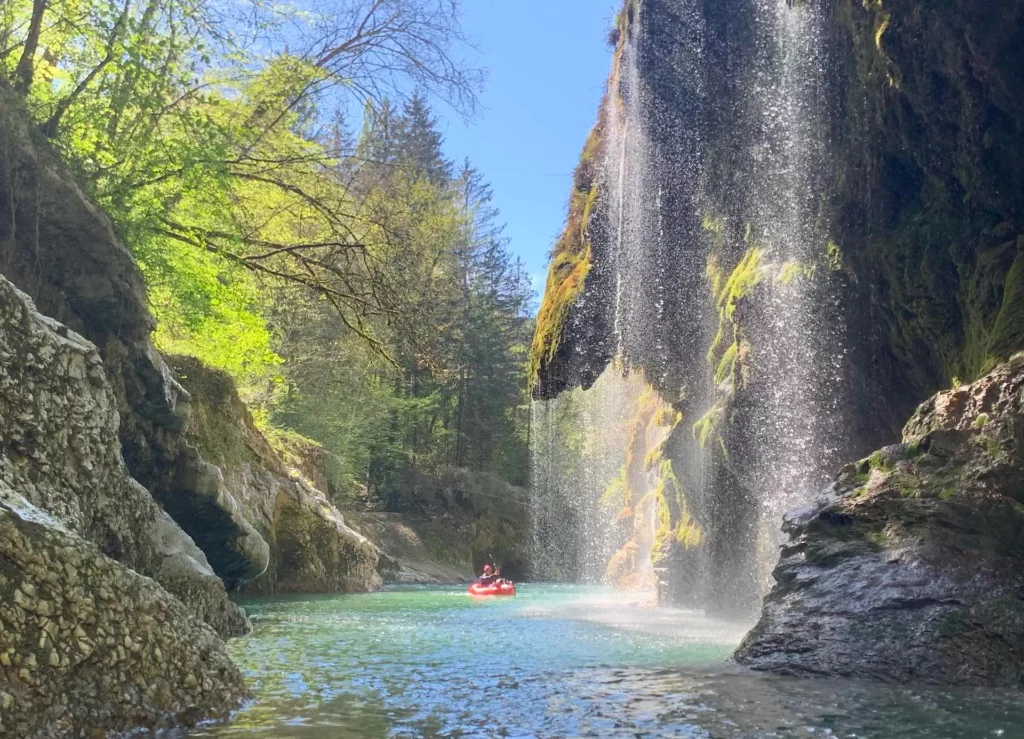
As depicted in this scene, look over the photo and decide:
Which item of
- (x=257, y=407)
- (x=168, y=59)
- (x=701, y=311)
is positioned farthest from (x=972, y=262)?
(x=257, y=407)

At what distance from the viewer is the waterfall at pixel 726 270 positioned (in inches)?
453

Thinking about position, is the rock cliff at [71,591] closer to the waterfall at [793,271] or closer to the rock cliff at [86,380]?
the rock cliff at [86,380]

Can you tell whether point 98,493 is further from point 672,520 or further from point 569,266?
point 672,520

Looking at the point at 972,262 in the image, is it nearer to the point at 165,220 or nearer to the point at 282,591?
the point at 165,220

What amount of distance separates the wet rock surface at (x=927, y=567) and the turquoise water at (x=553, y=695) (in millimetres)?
456

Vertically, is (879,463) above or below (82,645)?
above

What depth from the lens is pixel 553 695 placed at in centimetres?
548

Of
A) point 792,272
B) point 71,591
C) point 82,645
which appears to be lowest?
point 82,645

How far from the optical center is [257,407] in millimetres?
22156

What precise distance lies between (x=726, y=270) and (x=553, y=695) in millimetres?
10309

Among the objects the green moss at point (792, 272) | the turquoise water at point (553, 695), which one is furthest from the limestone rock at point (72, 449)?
the green moss at point (792, 272)

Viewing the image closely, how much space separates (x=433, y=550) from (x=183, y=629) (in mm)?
26080

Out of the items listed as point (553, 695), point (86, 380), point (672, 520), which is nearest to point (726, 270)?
point (672, 520)

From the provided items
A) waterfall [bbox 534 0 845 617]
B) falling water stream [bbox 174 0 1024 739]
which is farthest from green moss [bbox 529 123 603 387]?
falling water stream [bbox 174 0 1024 739]
